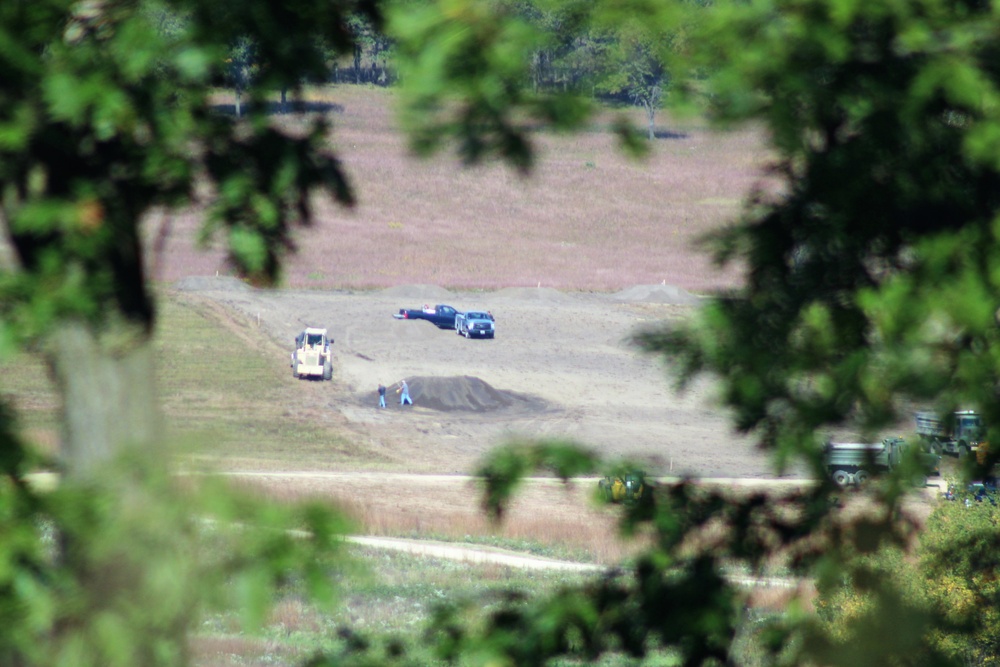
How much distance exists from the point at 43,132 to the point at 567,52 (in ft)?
3.40

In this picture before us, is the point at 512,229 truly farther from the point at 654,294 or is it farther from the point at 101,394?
the point at 101,394

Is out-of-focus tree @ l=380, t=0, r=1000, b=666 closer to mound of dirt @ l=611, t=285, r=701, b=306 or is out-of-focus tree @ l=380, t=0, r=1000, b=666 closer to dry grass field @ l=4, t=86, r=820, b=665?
dry grass field @ l=4, t=86, r=820, b=665

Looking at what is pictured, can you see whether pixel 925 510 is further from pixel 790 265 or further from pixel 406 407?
pixel 790 265

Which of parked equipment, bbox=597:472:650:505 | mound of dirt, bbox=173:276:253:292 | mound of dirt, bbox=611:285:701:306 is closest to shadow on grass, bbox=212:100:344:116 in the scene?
parked equipment, bbox=597:472:650:505

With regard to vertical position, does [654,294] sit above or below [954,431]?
below

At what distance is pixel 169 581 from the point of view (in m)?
1.81

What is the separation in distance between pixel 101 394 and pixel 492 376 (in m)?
31.7

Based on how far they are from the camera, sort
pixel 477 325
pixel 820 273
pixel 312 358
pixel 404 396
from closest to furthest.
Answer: pixel 820 273 → pixel 404 396 → pixel 312 358 → pixel 477 325

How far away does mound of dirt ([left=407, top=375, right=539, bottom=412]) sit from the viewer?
31.0m

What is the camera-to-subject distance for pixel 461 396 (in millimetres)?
31344

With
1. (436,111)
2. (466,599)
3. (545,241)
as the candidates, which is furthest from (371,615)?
(545,241)

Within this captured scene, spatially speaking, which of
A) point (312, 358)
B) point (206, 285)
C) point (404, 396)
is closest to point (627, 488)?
point (404, 396)

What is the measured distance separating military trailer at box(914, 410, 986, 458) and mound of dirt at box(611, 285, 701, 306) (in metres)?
40.9

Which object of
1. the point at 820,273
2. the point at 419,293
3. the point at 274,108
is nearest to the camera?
the point at 274,108
